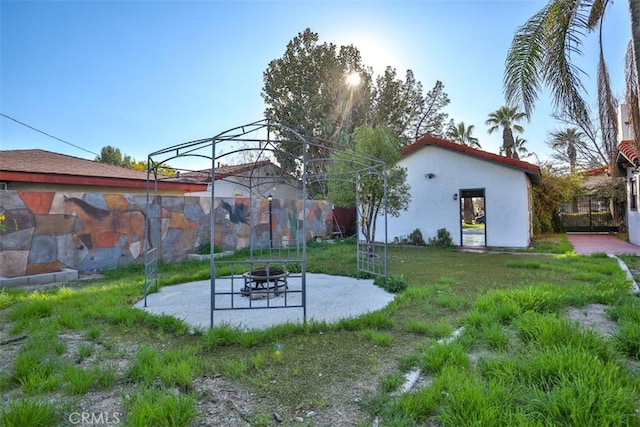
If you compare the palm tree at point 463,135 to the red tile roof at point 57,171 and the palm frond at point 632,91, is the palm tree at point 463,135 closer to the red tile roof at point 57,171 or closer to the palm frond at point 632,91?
the palm frond at point 632,91

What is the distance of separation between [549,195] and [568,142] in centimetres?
1265

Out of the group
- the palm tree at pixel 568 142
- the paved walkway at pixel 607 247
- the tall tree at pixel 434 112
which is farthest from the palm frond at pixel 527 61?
the palm tree at pixel 568 142

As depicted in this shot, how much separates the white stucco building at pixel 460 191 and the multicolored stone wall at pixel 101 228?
239 inches

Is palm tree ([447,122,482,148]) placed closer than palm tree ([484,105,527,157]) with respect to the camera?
No

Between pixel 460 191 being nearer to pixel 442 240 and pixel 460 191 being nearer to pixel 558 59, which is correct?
pixel 442 240

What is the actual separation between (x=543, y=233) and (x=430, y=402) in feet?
58.6

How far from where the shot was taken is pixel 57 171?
9.02 metres

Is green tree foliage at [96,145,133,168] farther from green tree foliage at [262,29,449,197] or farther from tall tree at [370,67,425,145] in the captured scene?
tall tree at [370,67,425,145]

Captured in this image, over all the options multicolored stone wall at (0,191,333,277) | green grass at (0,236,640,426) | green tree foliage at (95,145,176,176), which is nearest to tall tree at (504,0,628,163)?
green grass at (0,236,640,426)

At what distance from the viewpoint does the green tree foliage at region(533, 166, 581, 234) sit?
618 inches

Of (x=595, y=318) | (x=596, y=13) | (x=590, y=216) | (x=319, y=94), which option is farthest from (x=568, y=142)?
(x=595, y=318)

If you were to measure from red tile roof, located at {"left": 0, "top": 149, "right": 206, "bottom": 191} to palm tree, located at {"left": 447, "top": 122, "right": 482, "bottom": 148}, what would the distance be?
65.4ft

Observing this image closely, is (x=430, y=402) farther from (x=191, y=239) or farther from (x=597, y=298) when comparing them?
Answer: (x=191, y=239)

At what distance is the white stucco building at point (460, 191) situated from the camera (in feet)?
37.2
